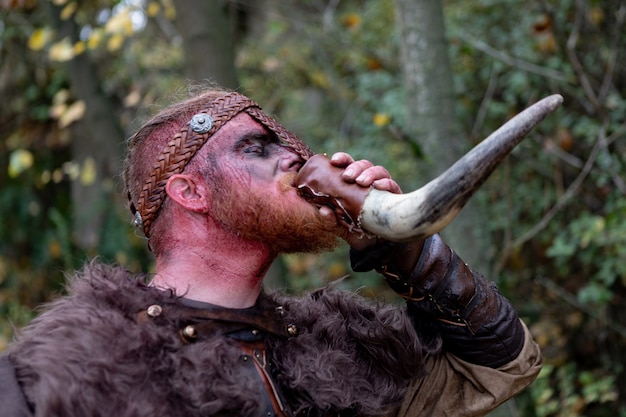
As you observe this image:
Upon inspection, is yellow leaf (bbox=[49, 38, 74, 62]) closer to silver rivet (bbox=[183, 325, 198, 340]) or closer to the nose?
the nose

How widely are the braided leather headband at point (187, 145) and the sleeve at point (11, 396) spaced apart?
56 centimetres

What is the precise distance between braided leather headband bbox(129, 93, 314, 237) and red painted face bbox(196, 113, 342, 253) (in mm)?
34

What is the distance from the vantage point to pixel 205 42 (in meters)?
5.06

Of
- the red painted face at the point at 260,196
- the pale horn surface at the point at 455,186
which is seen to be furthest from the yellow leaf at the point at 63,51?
the pale horn surface at the point at 455,186

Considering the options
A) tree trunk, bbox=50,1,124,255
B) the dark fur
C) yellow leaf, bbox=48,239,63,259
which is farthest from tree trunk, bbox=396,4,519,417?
yellow leaf, bbox=48,239,63,259

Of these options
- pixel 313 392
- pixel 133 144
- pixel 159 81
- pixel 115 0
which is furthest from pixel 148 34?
pixel 313 392

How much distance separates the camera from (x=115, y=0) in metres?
5.57

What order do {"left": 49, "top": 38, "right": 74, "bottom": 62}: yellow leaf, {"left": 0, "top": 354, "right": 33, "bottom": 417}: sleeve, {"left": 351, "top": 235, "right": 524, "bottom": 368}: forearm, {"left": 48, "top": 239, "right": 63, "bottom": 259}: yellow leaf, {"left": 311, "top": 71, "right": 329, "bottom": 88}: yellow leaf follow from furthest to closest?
{"left": 48, "top": 239, "right": 63, "bottom": 259}: yellow leaf, {"left": 311, "top": 71, "right": 329, "bottom": 88}: yellow leaf, {"left": 49, "top": 38, "right": 74, "bottom": 62}: yellow leaf, {"left": 351, "top": 235, "right": 524, "bottom": 368}: forearm, {"left": 0, "top": 354, "right": 33, "bottom": 417}: sleeve

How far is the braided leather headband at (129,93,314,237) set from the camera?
7.61 ft

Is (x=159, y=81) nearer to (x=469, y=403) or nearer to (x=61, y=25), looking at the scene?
(x=61, y=25)

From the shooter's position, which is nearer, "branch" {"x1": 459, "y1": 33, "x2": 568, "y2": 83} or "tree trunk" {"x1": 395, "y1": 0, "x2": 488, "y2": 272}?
"tree trunk" {"x1": 395, "y1": 0, "x2": 488, "y2": 272}

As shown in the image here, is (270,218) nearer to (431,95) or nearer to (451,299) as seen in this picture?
(451,299)

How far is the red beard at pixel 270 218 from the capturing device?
Answer: 2.25 meters

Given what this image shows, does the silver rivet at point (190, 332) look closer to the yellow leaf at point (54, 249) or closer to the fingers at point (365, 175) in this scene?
the fingers at point (365, 175)
